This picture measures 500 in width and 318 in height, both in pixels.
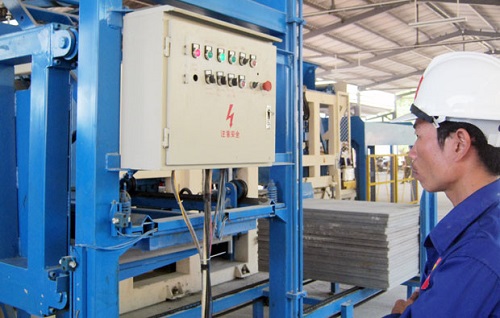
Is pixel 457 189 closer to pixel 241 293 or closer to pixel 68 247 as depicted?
pixel 68 247

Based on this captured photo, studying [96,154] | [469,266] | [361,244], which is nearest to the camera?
[469,266]

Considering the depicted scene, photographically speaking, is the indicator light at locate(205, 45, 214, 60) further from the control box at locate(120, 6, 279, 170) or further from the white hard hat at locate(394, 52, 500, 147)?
the white hard hat at locate(394, 52, 500, 147)

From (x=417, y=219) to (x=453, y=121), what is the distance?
2.63 m

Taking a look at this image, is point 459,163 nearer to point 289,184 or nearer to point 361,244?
point 289,184

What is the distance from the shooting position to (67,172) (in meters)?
2.18

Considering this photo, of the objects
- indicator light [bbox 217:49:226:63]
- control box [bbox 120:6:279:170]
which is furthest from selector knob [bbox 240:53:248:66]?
indicator light [bbox 217:49:226:63]

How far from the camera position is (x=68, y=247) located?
2.20 metres

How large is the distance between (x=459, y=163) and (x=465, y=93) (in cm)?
22

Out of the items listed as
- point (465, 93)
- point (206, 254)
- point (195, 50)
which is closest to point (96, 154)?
point (195, 50)

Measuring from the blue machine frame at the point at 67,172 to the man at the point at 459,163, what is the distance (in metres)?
1.09

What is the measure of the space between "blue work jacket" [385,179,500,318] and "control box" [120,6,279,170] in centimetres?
100

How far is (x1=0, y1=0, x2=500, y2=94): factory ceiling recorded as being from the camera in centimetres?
1256

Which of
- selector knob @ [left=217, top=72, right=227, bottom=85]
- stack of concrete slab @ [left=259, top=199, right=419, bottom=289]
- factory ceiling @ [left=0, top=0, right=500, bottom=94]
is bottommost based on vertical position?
stack of concrete slab @ [left=259, top=199, right=419, bottom=289]

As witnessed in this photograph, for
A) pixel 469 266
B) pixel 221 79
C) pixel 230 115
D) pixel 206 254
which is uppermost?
pixel 221 79
